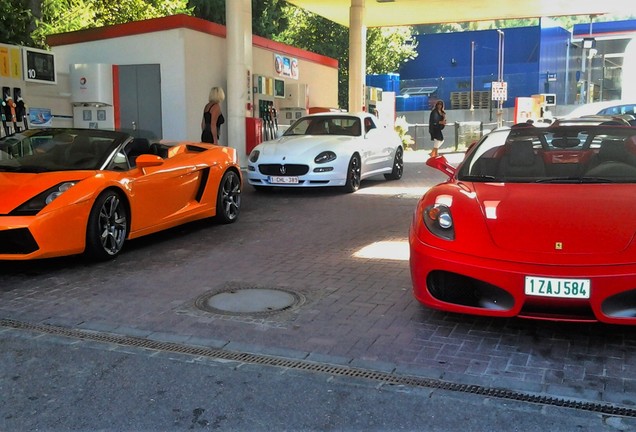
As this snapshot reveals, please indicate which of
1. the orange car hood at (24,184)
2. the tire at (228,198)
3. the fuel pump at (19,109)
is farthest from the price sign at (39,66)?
the orange car hood at (24,184)

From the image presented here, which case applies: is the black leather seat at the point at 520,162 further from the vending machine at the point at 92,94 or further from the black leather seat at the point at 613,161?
the vending machine at the point at 92,94

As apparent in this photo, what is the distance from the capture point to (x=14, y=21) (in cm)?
1653

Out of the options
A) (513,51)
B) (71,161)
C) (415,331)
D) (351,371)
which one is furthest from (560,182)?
(513,51)

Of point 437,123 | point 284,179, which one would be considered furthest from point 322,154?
point 437,123

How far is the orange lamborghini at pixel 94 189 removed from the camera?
18.3 ft

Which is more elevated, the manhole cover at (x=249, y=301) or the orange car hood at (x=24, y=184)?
the orange car hood at (x=24, y=184)

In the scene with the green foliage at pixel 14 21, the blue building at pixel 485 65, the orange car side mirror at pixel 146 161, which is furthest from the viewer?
the blue building at pixel 485 65

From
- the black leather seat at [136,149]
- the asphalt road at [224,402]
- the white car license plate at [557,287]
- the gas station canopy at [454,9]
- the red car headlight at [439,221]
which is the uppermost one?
the gas station canopy at [454,9]

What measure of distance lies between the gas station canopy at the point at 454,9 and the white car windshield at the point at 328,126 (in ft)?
39.7

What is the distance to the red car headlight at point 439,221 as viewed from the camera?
14.0 ft

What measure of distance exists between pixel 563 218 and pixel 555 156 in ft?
4.51

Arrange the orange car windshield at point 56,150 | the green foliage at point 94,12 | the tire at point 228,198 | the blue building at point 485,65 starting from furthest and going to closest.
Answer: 1. the blue building at point 485,65
2. the green foliage at point 94,12
3. the tire at point 228,198
4. the orange car windshield at point 56,150

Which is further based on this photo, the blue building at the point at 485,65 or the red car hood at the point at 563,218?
the blue building at the point at 485,65

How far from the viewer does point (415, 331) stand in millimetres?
4328
